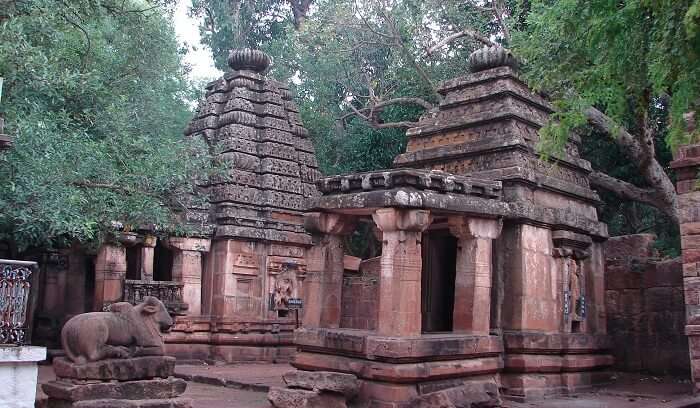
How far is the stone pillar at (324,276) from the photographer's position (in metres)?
10.1

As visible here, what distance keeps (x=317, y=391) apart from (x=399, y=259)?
6.22ft

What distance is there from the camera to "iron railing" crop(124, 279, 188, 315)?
13734 mm

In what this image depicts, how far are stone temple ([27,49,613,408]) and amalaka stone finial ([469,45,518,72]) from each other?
3cm

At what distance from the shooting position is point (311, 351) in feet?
32.1

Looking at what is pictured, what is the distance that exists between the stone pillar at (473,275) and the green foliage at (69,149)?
19.0ft

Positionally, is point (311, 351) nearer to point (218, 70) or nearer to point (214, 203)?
point (214, 203)

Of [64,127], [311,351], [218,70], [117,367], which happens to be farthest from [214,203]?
[218,70]

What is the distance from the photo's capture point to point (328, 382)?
845 centimetres

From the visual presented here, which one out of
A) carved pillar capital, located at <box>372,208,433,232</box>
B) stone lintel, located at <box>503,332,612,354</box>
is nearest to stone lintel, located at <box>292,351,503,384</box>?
stone lintel, located at <box>503,332,612,354</box>

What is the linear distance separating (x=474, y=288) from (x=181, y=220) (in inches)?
288

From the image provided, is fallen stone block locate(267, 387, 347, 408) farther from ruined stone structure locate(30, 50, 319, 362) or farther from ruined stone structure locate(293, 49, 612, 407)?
ruined stone structure locate(30, 50, 319, 362)

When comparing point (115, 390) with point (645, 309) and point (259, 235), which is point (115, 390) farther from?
point (645, 309)

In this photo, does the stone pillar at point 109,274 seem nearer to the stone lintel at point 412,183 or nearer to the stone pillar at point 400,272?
the stone lintel at point 412,183

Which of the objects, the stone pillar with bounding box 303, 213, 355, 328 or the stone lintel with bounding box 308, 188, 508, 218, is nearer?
the stone lintel with bounding box 308, 188, 508, 218
